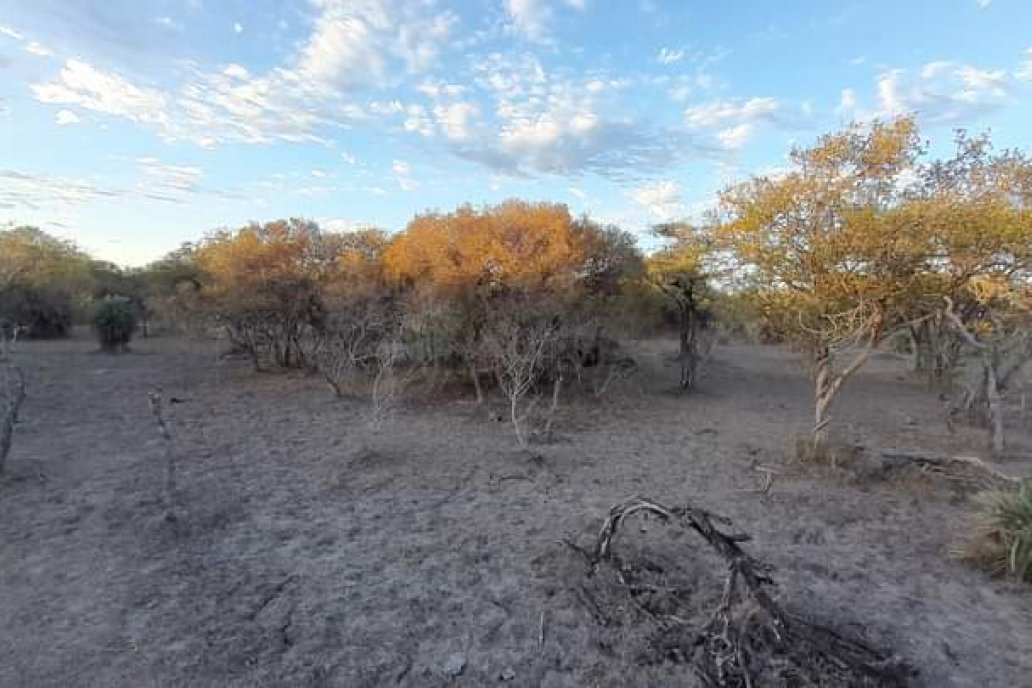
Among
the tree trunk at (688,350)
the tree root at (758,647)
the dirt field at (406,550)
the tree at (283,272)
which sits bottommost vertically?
the dirt field at (406,550)

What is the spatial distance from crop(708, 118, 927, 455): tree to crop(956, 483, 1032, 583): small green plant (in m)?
2.79

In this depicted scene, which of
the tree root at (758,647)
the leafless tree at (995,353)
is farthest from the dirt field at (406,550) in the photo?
the leafless tree at (995,353)

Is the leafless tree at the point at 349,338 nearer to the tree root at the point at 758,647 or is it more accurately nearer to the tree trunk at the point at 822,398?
the tree trunk at the point at 822,398

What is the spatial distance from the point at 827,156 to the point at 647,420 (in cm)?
591

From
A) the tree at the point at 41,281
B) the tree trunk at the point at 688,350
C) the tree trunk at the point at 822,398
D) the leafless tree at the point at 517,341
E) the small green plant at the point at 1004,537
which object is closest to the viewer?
the small green plant at the point at 1004,537

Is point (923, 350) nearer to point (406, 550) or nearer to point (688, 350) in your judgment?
point (688, 350)

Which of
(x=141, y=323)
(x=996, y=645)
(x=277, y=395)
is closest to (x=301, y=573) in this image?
(x=996, y=645)

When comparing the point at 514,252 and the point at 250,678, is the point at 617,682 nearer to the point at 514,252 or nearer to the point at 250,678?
the point at 250,678

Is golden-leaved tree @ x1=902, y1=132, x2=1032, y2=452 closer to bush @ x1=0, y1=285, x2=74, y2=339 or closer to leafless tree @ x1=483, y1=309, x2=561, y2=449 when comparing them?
leafless tree @ x1=483, y1=309, x2=561, y2=449

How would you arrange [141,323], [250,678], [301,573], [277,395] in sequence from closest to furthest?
[250,678] < [301,573] < [277,395] < [141,323]

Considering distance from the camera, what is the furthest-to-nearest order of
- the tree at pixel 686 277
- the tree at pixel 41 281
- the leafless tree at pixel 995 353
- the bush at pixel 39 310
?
the bush at pixel 39 310 → the tree at pixel 41 281 → the tree at pixel 686 277 → the leafless tree at pixel 995 353

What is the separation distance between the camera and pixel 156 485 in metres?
6.59

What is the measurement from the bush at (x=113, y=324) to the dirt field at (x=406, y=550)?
1021cm

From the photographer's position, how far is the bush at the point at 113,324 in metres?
19.4
